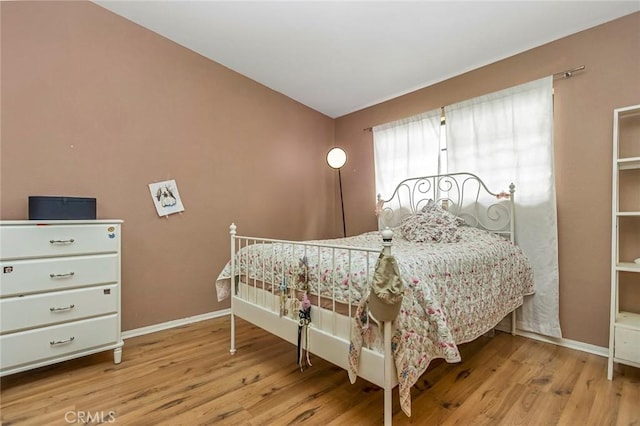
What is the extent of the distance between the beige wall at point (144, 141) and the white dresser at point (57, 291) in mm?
503

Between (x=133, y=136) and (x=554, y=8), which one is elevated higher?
(x=554, y=8)

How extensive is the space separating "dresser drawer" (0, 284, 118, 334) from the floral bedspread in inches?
29.5

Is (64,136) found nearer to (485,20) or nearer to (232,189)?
(232,189)

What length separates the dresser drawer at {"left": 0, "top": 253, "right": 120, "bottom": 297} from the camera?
1734mm

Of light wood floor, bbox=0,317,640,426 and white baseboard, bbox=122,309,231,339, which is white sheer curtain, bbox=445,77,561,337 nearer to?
light wood floor, bbox=0,317,640,426

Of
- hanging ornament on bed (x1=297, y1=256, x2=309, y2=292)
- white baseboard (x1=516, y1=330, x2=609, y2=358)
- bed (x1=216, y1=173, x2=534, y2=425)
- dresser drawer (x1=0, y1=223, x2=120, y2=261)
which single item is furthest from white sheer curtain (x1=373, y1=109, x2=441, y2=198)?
dresser drawer (x1=0, y1=223, x2=120, y2=261)

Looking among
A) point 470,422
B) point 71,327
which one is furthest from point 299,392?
point 71,327

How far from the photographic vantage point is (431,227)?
2.53 metres

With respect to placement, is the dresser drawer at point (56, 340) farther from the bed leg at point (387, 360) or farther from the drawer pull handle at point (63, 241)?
the bed leg at point (387, 360)

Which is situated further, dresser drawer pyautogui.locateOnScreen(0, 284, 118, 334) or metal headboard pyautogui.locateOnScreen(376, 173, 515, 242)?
metal headboard pyautogui.locateOnScreen(376, 173, 515, 242)

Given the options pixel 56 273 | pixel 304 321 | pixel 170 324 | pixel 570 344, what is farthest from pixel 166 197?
pixel 570 344

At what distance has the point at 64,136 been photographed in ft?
7.45

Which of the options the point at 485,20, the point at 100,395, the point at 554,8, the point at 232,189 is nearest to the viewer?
the point at 100,395

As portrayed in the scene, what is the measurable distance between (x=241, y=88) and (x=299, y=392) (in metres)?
2.98
